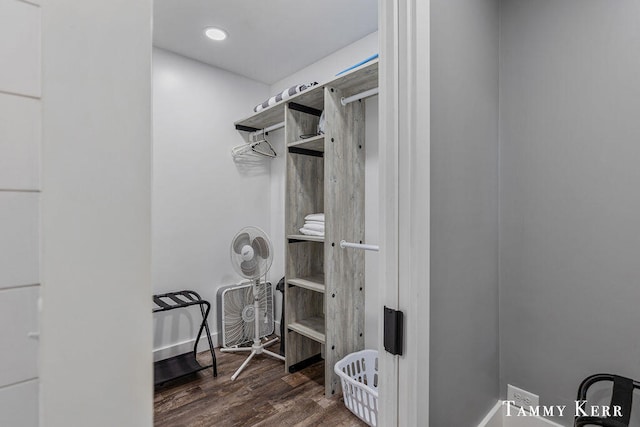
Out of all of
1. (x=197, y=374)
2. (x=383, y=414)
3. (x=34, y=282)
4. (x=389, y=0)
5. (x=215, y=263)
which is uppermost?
(x=389, y=0)

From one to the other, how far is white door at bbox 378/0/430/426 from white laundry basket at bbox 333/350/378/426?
85cm

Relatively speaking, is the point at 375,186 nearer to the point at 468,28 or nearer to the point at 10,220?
the point at 468,28

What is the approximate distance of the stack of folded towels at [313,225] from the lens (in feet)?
7.43

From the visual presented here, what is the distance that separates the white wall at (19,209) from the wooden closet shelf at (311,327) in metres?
Result: 1.93

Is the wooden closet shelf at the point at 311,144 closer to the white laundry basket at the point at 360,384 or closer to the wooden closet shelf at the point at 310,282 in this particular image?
the wooden closet shelf at the point at 310,282

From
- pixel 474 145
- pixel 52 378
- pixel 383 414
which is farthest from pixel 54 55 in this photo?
pixel 474 145

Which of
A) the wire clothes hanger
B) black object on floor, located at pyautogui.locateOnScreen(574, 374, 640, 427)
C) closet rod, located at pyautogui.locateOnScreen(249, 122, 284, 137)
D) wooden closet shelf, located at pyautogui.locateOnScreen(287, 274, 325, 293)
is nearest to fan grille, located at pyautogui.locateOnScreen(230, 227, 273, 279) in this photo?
wooden closet shelf, located at pyautogui.locateOnScreen(287, 274, 325, 293)

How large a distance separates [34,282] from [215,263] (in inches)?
101

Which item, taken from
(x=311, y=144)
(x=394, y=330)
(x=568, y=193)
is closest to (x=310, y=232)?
(x=311, y=144)

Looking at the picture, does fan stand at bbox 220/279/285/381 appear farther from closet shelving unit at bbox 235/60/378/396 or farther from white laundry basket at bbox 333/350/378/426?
white laundry basket at bbox 333/350/378/426

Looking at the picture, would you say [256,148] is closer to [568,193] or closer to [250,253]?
[250,253]

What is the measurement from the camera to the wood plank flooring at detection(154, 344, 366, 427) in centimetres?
184

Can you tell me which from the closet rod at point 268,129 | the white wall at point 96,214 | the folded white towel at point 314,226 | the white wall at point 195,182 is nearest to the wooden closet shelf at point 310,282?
the folded white towel at point 314,226

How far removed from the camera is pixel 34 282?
355mm
